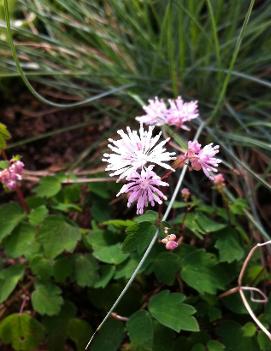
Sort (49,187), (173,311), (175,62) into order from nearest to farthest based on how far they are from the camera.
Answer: (173,311) < (49,187) < (175,62)

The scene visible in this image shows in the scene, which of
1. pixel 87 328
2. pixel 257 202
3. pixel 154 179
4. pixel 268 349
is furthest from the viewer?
pixel 257 202

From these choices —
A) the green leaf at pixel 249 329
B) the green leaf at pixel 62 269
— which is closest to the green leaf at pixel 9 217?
the green leaf at pixel 62 269

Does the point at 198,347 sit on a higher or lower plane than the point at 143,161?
lower

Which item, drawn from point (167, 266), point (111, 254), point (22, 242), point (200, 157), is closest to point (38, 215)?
point (22, 242)

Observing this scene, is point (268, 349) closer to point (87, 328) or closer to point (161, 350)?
point (161, 350)

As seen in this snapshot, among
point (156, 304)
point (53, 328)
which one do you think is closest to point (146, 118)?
point (156, 304)

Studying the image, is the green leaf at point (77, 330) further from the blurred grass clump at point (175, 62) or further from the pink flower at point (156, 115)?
the blurred grass clump at point (175, 62)

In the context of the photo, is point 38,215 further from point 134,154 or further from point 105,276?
point 134,154

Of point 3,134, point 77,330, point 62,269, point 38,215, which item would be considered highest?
point 3,134
